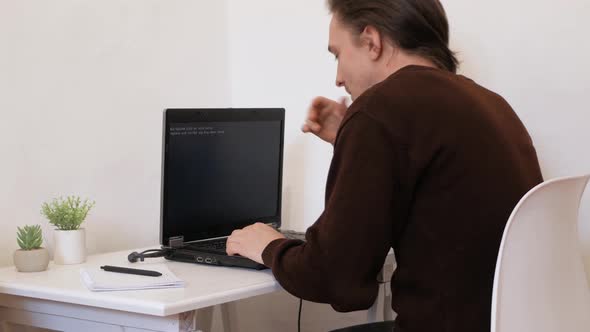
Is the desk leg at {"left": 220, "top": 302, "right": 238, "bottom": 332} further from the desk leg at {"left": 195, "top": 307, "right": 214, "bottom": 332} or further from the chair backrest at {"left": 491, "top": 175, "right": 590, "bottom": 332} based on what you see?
the chair backrest at {"left": 491, "top": 175, "right": 590, "bottom": 332}

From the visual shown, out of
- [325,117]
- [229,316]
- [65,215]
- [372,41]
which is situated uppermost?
[372,41]

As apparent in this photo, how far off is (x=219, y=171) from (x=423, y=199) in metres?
0.78

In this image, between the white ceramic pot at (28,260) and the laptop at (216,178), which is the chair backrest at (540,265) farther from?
the white ceramic pot at (28,260)

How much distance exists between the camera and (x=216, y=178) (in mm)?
1875

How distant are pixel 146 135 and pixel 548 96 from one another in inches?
43.2

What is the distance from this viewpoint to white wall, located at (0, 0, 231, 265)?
5.78ft

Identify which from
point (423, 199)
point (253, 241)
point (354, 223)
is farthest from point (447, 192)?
point (253, 241)

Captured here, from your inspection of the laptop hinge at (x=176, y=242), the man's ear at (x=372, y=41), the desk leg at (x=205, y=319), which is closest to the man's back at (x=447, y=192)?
the man's ear at (x=372, y=41)

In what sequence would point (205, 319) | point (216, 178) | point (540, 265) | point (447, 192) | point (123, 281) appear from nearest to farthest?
point (540, 265) < point (447, 192) < point (123, 281) < point (216, 178) < point (205, 319)

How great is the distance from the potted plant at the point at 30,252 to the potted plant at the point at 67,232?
0.18ft

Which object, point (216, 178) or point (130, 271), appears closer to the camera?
point (130, 271)

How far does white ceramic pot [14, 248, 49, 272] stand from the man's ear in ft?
2.77

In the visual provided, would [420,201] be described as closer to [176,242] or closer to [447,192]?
[447,192]

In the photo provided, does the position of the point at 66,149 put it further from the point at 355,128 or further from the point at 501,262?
the point at 501,262
